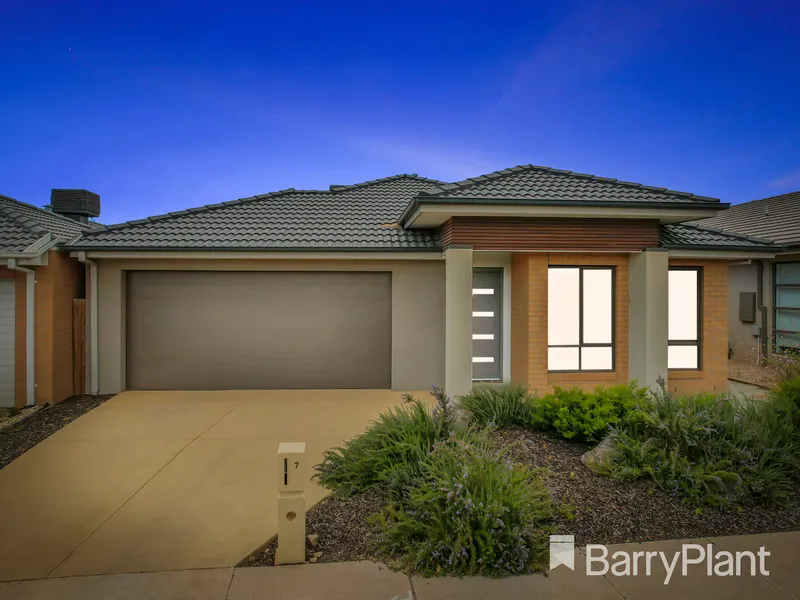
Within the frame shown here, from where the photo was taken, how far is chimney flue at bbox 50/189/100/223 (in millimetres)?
15695

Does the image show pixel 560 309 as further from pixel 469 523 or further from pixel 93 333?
pixel 93 333

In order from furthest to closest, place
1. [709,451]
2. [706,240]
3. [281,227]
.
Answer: [281,227]
[706,240]
[709,451]

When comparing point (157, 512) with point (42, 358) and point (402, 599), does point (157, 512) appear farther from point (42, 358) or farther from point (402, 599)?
point (42, 358)

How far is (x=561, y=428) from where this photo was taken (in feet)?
19.6

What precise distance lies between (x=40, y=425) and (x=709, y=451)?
9593 mm

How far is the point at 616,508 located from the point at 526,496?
113 cm

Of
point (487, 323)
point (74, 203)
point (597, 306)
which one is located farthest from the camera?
point (74, 203)

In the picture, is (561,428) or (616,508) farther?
(561,428)

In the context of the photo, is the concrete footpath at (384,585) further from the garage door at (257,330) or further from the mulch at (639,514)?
the garage door at (257,330)

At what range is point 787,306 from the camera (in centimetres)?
1344

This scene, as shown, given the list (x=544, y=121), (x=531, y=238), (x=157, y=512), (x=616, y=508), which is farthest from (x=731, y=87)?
(x=157, y=512)

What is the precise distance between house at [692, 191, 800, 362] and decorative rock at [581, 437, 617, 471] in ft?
30.5

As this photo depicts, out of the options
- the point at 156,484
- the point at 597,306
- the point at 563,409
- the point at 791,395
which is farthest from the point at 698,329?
the point at 156,484

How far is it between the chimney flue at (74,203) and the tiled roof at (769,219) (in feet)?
68.0
